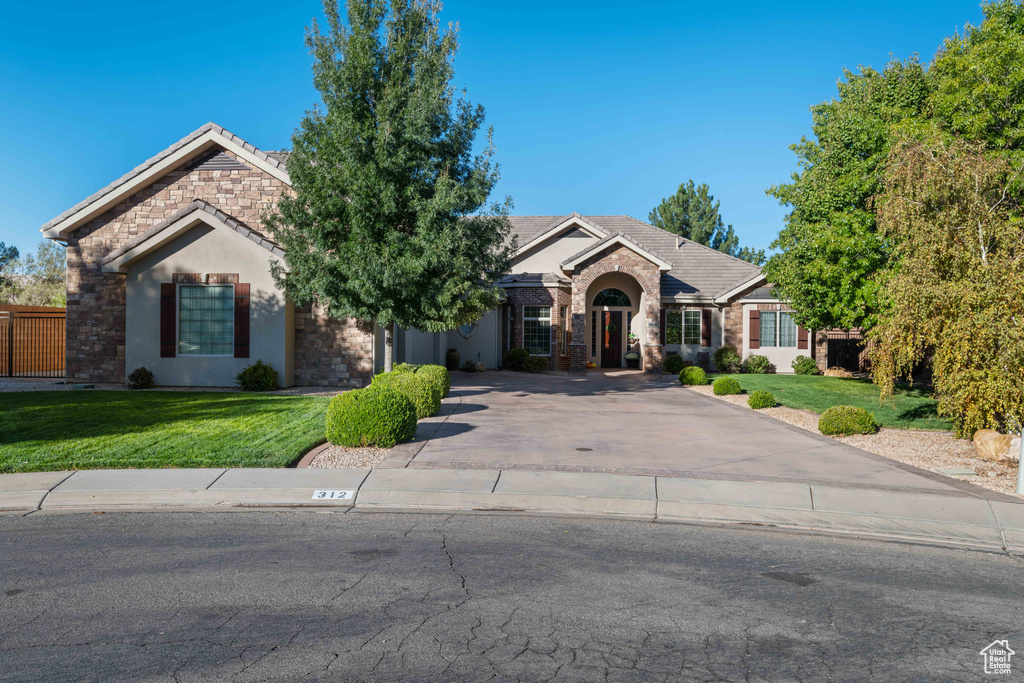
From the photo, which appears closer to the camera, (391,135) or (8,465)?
(8,465)

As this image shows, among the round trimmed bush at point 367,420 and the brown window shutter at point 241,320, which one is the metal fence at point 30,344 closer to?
the brown window shutter at point 241,320

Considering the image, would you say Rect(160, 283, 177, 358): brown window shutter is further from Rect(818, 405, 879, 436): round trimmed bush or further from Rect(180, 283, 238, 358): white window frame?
Rect(818, 405, 879, 436): round trimmed bush

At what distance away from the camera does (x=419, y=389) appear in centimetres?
1350

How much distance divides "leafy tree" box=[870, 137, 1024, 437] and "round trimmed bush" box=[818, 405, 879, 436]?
1042 mm

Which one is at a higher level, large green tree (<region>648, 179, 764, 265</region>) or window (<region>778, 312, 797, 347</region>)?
large green tree (<region>648, 179, 764, 265</region>)

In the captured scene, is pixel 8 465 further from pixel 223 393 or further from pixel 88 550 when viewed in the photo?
pixel 223 393

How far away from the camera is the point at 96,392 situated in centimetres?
1664

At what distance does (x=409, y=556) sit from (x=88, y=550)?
9.97 feet

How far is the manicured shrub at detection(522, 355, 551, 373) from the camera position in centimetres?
2759

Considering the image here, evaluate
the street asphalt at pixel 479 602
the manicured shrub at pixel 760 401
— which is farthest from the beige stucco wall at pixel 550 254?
the street asphalt at pixel 479 602

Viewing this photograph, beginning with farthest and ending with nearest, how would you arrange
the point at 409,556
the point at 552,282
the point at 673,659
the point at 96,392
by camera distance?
the point at 552,282, the point at 96,392, the point at 409,556, the point at 673,659

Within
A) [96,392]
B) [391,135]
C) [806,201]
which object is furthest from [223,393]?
[806,201]

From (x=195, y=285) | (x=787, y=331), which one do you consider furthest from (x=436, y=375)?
(x=787, y=331)

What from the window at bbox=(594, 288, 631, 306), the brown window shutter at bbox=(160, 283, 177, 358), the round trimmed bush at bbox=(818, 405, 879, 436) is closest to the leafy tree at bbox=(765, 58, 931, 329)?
the round trimmed bush at bbox=(818, 405, 879, 436)
